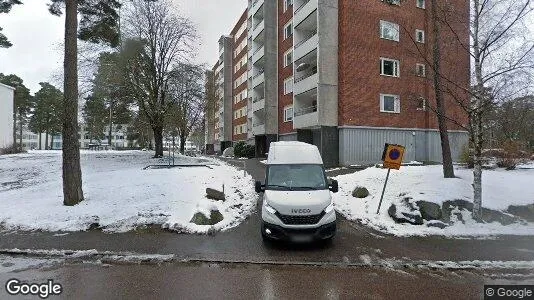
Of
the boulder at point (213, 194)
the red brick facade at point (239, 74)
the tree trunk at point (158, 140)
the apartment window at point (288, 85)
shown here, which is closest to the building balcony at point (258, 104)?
the apartment window at point (288, 85)

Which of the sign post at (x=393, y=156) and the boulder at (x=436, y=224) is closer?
the boulder at (x=436, y=224)

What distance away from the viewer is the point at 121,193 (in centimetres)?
1210

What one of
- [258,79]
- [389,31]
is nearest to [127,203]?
[389,31]

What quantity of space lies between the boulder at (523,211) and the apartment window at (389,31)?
19.1m

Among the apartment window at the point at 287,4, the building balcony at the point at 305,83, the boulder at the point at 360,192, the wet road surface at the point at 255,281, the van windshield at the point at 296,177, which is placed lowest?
the wet road surface at the point at 255,281

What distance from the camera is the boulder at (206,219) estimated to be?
9.72 metres

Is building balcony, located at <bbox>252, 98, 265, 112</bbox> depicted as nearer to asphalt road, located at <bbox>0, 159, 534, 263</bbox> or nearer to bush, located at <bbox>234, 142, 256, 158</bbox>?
bush, located at <bbox>234, 142, 256, 158</bbox>

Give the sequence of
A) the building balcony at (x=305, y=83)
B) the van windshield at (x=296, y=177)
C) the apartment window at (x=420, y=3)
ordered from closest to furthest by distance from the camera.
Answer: the van windshield at (x=296, y=177)
the building balcony at (x=305, y=83)
the apartment window at (x=420, y=3)

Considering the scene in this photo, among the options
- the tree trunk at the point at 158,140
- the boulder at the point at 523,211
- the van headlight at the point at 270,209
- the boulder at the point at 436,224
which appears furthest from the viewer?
the tree trunk at the point at 158,140

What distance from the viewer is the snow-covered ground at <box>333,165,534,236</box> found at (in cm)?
982

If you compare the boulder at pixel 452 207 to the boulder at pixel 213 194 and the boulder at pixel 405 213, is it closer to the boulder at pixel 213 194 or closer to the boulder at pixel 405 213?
the boulder at pixel 405 213

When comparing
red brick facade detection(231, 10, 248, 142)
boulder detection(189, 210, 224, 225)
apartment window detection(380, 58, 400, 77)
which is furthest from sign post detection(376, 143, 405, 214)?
red brick facade detection(231, 10, 248, 142)

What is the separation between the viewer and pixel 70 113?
11.1m

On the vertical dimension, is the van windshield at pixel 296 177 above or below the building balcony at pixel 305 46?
below
